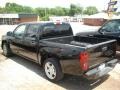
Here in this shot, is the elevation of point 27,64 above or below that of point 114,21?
below

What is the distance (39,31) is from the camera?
6.39 meters

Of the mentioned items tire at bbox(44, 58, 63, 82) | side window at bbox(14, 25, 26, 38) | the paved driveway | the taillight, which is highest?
side window at bbox(14, 25, 26, 38)

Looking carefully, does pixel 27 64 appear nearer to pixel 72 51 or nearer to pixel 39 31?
pixel 39 31

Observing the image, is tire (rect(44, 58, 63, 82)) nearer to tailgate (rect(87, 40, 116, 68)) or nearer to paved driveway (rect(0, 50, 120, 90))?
paved driveway (rect(0, 50, 120, 90))

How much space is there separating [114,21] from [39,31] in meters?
3.62

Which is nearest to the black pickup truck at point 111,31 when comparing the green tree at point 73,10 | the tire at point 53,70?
the tire at point 53,70

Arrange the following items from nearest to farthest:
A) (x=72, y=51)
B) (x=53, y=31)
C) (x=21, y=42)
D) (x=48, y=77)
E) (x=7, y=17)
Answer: (x=72, y=51) < (x=48, y=77) < (x=53, y=31) < (x=21, y=42) < (x=7, y=17)

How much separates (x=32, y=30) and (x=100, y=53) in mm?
2523

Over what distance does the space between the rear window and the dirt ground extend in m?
1.29

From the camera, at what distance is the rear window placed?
650 cm

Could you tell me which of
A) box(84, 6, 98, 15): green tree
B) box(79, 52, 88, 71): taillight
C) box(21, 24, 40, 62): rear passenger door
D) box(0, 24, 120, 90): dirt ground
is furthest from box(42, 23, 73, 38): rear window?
box(84, 6, 98, 15): green tree

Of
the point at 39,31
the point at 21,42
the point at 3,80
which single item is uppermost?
the point at 39,31

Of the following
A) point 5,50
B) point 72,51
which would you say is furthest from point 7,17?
point 72,51

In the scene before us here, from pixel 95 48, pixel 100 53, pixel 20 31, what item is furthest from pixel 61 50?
pixel 20 31
